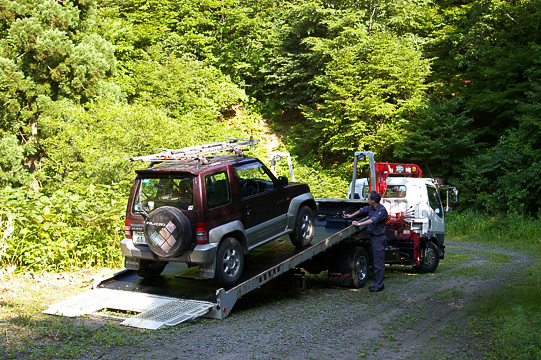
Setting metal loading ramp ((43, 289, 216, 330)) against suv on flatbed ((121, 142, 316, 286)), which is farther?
suv on flatbed ((121, 142, 316, 286))

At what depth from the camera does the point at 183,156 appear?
7930mm

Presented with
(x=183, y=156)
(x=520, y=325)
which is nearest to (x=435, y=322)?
(x=520, y=325)

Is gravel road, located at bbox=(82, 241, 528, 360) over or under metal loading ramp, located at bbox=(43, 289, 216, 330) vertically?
under

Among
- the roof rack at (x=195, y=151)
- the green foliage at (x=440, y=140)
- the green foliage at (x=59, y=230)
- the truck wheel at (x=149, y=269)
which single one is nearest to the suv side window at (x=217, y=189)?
the roof rack at (x=195, y=151)

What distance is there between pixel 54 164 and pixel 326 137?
1416cm

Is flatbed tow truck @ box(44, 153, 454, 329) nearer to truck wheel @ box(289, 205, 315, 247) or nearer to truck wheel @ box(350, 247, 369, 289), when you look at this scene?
truck wheel @ box(350, 247, 369, 289)

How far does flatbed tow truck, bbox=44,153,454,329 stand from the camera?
679 centimetres

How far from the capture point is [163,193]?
7387mm

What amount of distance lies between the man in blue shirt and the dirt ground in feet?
1.08

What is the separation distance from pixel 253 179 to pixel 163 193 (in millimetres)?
1556

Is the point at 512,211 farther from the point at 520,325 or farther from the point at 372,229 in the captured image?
the point at 520,325

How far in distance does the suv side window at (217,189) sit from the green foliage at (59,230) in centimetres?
365

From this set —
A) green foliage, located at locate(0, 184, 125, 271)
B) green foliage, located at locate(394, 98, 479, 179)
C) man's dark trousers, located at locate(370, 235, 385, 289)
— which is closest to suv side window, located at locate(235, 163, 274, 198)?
man's dark trousers, located at locate(370, 235, 385, 289)

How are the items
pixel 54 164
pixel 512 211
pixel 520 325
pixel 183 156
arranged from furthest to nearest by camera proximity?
pixel 512 211 < pixel 54 164 < pixel 183 156 < pixel 520 325
